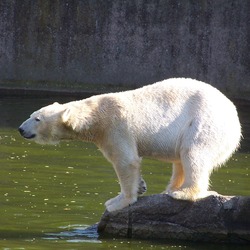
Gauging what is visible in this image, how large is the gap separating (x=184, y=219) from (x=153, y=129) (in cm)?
76

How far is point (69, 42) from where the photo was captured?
790 inches

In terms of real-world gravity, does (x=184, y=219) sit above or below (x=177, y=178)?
below

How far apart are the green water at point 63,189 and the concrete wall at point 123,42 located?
5379 millimetres

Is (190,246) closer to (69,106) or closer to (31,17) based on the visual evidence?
(69,106)

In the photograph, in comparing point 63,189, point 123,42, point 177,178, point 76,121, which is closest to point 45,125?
point 76,121

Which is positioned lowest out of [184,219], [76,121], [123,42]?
[184,219]

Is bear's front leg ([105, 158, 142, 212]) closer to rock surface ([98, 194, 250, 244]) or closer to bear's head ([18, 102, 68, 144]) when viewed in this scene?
rock surface ([98, 194, 250, 244])

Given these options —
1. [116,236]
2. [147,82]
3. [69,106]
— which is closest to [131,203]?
[116,236]

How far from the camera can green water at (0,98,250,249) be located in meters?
8.33

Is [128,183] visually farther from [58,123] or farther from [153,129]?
[58,123]

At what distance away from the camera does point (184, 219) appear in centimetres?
844

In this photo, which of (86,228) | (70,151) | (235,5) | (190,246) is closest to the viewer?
(190,246)

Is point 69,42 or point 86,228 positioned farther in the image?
point 69,42

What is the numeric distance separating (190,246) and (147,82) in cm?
1156
